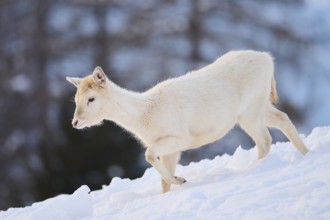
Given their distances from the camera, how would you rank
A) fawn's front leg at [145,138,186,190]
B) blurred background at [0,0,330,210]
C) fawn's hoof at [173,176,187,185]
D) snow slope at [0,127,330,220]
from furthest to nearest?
blurred background at [0,0,330,210], fawn's hoof at [173,176,187,185], fawn's front leg at [145,138,186,190], snow slope at [0,127,330,220]

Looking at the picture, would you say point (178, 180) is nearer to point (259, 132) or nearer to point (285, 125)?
point (259, 132)

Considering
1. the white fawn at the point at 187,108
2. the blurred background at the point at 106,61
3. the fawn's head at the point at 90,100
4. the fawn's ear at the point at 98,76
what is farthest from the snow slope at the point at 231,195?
the blurred background at the point at 106,61

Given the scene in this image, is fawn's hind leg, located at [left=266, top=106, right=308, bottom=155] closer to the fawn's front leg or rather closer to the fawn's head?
the fawn's front leg

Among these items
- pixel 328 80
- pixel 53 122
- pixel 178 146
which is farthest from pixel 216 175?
pixel 53 122

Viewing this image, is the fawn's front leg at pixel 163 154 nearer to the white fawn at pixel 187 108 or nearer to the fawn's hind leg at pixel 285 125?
the white fawn at pixel 187 108

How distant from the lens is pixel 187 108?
10.9m

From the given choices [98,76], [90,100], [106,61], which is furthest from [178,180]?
[106,61]

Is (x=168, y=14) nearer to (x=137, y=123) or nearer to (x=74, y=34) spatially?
(x=74, y=34)

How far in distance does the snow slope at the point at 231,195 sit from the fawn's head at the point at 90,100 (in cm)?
84

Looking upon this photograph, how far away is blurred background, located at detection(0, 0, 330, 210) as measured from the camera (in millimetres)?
28125

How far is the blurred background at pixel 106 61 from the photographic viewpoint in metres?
28.1

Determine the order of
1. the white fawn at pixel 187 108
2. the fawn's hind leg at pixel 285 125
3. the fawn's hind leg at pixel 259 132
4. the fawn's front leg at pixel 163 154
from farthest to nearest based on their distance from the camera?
the fawn's hind leg at pixel 259 132 → the fawn's hind leg at pixel 285 125 → the white fawn at pixel 187 108 → the fawn's front leg at pixel 163 154

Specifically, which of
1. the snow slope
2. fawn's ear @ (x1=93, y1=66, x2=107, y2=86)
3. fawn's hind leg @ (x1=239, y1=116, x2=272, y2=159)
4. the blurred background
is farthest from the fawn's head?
the blurred background

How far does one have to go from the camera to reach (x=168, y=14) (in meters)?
38.2
